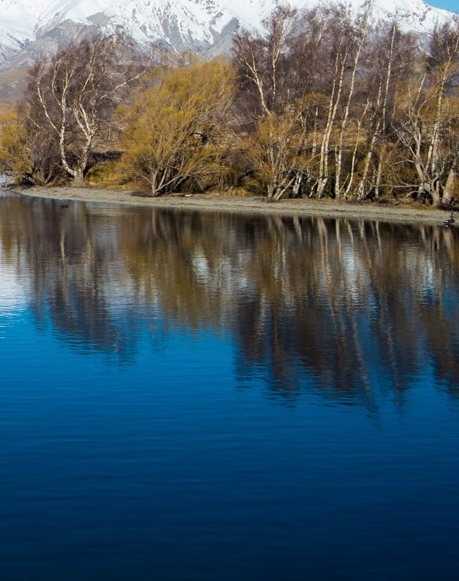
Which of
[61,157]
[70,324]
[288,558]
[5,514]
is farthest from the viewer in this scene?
[61,157]

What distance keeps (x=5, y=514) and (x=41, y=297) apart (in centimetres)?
1248

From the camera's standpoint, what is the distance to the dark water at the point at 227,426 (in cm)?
919

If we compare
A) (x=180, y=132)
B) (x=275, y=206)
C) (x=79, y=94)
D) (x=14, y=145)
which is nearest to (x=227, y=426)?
(x=275, y=206)

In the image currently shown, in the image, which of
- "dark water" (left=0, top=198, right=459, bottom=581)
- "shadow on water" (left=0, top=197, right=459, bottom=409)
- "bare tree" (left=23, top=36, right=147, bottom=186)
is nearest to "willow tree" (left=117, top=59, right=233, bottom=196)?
"bare tree" (left=23, top=36, right=147, bottom=186)

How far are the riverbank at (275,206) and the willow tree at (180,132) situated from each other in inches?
65.1

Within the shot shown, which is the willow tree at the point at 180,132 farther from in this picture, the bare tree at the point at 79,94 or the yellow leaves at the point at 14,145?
the yellow leaves at the point at 14,145

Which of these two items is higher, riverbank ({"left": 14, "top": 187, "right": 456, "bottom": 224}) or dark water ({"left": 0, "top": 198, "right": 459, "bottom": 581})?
riverbank ({"left": 14, "top": 187, "right": 456, "bottom": 224})

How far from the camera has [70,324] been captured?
18.9m

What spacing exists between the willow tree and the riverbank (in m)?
1.65

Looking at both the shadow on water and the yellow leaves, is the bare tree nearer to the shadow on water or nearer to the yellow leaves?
the yellow leaves

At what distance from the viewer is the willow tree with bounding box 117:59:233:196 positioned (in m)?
58.6

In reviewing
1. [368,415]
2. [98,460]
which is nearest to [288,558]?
[98,460]

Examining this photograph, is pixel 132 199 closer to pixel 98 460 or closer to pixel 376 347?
pixel 376 347

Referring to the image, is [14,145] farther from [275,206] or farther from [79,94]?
[275,206]
